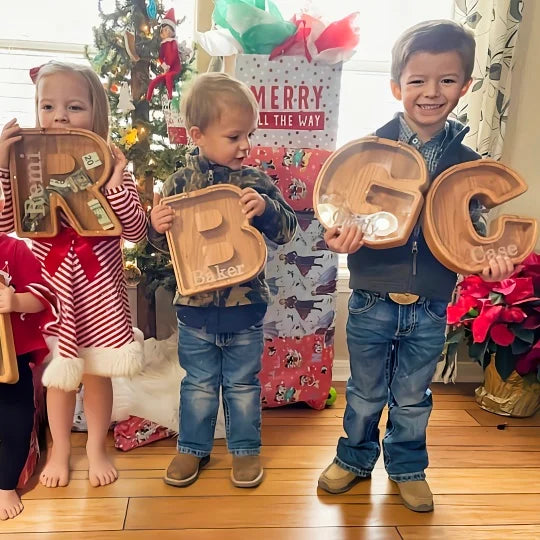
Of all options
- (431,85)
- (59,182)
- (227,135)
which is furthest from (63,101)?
(431,85)

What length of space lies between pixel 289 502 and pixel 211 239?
0.82m

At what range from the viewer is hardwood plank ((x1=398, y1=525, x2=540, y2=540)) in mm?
1586

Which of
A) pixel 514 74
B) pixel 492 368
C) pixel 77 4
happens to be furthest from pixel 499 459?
pixel 77 4

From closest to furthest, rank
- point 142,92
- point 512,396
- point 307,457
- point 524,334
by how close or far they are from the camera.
A: point 307,457
point 142,92
point 524,334
point 512,396

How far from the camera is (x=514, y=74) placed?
8.25ft

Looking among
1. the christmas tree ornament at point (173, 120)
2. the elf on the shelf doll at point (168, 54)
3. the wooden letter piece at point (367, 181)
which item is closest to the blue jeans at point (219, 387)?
the wooden letter piece at point (367, 181)

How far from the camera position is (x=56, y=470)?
1.75m

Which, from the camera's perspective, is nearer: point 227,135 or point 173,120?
point 227,135

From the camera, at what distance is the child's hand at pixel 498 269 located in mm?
1488

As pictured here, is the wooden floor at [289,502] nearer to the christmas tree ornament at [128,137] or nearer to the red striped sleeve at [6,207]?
the red striped sleeve at [6,207]

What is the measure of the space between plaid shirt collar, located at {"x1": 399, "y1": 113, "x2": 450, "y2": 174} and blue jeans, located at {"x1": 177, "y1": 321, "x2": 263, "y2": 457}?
689 mm

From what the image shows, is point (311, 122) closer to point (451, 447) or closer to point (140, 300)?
point (140, 300)

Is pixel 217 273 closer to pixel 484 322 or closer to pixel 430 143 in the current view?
pixel 430 143

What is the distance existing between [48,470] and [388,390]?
107cm
